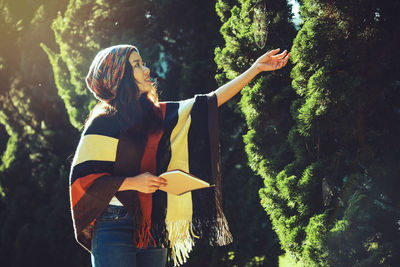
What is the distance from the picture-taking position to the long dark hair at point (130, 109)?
2.38 meters

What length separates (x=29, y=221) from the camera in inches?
262

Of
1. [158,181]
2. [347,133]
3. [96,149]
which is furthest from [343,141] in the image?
[96,149]

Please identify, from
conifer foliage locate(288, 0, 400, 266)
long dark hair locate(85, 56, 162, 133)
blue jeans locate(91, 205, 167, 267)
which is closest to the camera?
blue jeans locate(91, 205, 167, 267)

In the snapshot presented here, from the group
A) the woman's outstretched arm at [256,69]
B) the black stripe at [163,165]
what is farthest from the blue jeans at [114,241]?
the woman's outstretched arm at [256,69]

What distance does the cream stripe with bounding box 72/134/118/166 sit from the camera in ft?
7.44

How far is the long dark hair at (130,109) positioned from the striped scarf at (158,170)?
4 centimetres

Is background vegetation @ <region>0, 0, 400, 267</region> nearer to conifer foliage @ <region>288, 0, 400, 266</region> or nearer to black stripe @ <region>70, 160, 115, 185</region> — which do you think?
conifer foliage @ <region>288, 0, 400, 266</region>

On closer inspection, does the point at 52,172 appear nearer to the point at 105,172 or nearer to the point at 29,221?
the point at 29,221

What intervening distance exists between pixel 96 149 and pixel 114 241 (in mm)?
476

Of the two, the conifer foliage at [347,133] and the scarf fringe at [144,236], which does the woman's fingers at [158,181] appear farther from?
the conifer foliage at [347,133]

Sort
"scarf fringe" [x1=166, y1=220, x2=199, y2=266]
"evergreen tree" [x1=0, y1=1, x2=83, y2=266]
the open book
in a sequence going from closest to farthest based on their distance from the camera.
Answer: the open book
"scarf fringe" [x1=166, y1=220, x2=199, y2=266]
"evergreen tree" [x1=0, y1=1, x2=83, y2=266]

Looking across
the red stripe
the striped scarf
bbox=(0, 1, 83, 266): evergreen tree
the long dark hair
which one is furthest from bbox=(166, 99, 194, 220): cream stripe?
bbox=(0, 1, 83, 266): evergreen tree

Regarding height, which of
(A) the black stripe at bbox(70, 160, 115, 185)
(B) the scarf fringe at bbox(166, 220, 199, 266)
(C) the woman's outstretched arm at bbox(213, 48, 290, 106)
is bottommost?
(B) the scarf fringe at bbox(166, 220, 199, 266)

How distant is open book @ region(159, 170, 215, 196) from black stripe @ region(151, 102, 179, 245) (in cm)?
22
